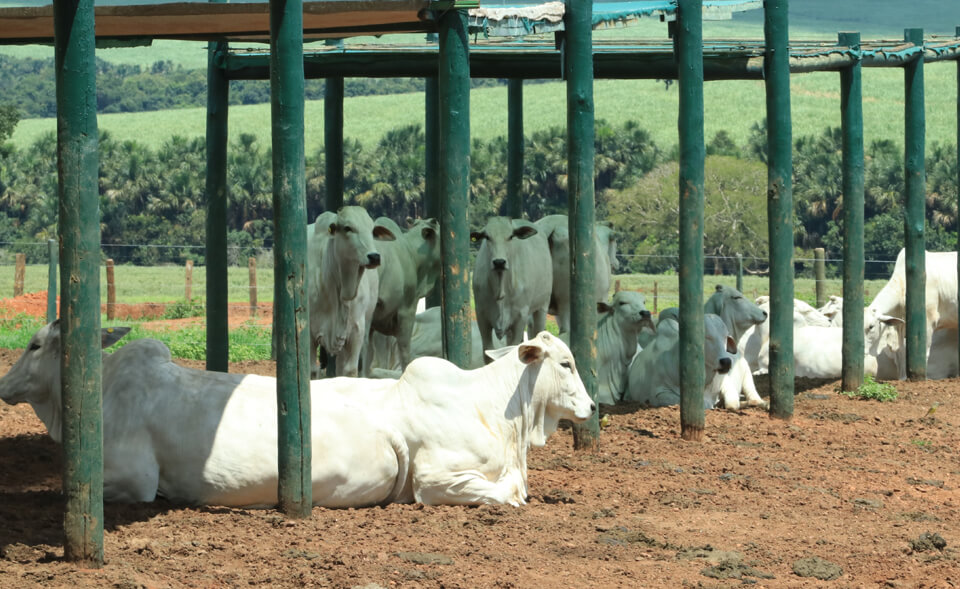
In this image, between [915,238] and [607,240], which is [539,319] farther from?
[915,238]

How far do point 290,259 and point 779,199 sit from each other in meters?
6.88

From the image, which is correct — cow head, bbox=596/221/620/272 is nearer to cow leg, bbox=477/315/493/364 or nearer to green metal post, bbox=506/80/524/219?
green metal post, bbox=506/80/524/219

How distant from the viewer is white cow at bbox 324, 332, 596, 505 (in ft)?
30.0

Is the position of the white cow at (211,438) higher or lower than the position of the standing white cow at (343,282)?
lower

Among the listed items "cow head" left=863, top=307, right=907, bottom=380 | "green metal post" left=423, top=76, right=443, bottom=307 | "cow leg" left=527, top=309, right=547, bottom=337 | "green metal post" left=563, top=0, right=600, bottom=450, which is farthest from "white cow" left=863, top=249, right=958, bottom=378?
"green metal post" left=563, top=0, right=600, bottom=450

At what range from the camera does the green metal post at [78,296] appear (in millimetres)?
6820

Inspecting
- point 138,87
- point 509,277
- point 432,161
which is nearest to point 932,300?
point 432,161

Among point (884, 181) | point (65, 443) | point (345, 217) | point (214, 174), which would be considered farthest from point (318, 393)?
point (884, 181)

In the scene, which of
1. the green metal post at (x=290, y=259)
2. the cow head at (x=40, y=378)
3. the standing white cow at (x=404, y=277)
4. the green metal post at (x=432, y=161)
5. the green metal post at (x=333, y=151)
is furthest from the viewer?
the green metal post at (x=432, y=161)

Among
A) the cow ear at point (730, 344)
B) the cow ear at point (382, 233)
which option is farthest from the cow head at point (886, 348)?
the cow ear at point (382, 233)

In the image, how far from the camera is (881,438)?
43.6ft

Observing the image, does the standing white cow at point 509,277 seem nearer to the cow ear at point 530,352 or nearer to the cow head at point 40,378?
the cow ear at point 530,352

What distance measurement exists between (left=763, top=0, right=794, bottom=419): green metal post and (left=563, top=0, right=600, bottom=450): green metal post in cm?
287

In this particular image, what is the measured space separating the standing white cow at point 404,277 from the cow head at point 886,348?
6.37m
